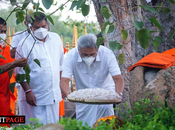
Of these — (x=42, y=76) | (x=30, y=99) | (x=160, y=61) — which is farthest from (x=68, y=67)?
(x=160, y=61)

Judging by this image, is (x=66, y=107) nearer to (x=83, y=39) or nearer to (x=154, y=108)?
(x=83, y=39)

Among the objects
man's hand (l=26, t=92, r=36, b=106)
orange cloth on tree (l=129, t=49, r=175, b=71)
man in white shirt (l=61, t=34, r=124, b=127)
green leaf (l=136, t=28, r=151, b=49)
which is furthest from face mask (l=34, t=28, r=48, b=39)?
green leaf (l=136, t=28, r=151, b=49)

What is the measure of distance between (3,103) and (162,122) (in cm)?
310

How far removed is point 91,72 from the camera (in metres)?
4.75

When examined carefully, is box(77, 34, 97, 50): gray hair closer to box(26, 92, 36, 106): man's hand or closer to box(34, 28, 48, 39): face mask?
box(34, 28, 48, 39): face mask

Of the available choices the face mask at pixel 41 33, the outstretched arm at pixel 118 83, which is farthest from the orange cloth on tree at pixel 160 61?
the face mask at pixel 41 33

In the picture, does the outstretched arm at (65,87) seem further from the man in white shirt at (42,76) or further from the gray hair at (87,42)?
the gray hair at (87,42)

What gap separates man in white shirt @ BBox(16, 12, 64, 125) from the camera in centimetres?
484

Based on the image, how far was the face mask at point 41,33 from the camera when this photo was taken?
4871mm

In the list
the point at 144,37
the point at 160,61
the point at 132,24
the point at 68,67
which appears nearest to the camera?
the point at 144,37

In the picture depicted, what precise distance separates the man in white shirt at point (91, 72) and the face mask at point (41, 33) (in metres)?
0.52

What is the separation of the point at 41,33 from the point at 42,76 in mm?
663

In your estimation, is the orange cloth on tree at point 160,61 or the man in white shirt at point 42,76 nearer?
the orange cloth on tree at point 160,61

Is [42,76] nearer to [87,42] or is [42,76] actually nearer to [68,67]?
[68,67]
